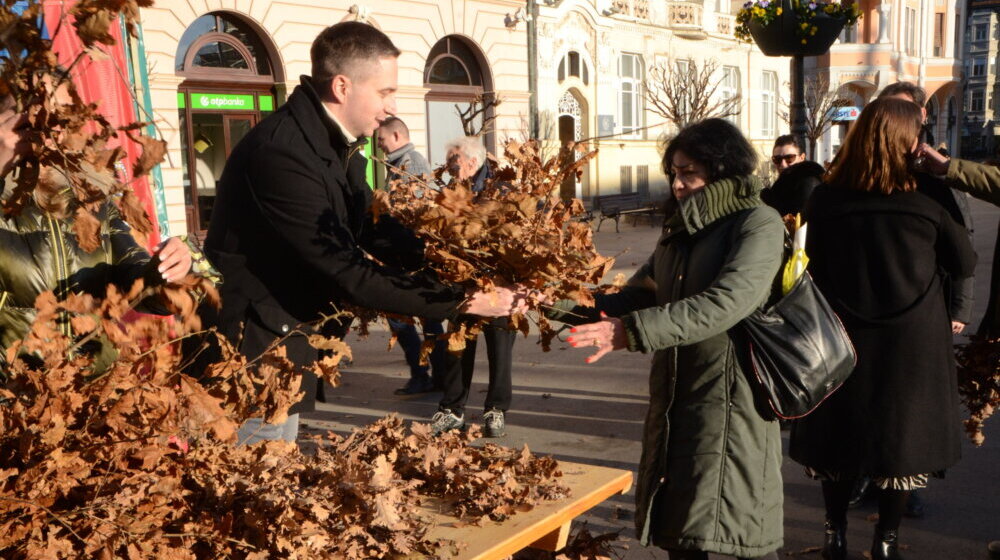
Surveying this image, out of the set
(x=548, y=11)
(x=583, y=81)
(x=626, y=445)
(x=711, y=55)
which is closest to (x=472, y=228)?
(x=626, y=445)

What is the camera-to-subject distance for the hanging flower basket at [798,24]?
866 centimetres

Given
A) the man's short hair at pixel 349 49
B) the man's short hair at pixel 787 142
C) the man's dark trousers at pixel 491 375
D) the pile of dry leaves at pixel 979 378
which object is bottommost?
the man's dark trousers at pixel 491 375

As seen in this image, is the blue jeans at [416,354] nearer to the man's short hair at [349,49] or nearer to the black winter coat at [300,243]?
the black winter coat at [300,243]

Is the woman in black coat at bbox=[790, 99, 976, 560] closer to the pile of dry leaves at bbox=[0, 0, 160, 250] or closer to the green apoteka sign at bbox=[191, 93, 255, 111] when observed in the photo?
the pile of dry leaves at bbox=[0, 0, 160, 250]

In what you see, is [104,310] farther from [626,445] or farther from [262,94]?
[262,94]

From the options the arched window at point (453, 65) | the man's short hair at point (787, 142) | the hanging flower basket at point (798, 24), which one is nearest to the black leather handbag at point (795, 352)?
the man's short hair at point (787, 142)

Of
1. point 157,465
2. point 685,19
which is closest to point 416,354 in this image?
point 157,465

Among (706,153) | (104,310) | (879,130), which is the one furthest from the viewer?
(879,130)

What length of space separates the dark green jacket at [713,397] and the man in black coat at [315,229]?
0.72 meters

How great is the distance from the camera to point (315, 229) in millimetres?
2770

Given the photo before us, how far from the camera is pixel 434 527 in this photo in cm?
241

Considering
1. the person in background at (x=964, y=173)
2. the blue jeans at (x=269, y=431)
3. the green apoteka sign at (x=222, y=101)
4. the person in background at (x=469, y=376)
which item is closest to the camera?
the blue jeans at (x=269, y=431)

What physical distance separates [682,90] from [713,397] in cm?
2541

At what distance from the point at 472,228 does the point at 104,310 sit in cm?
100
